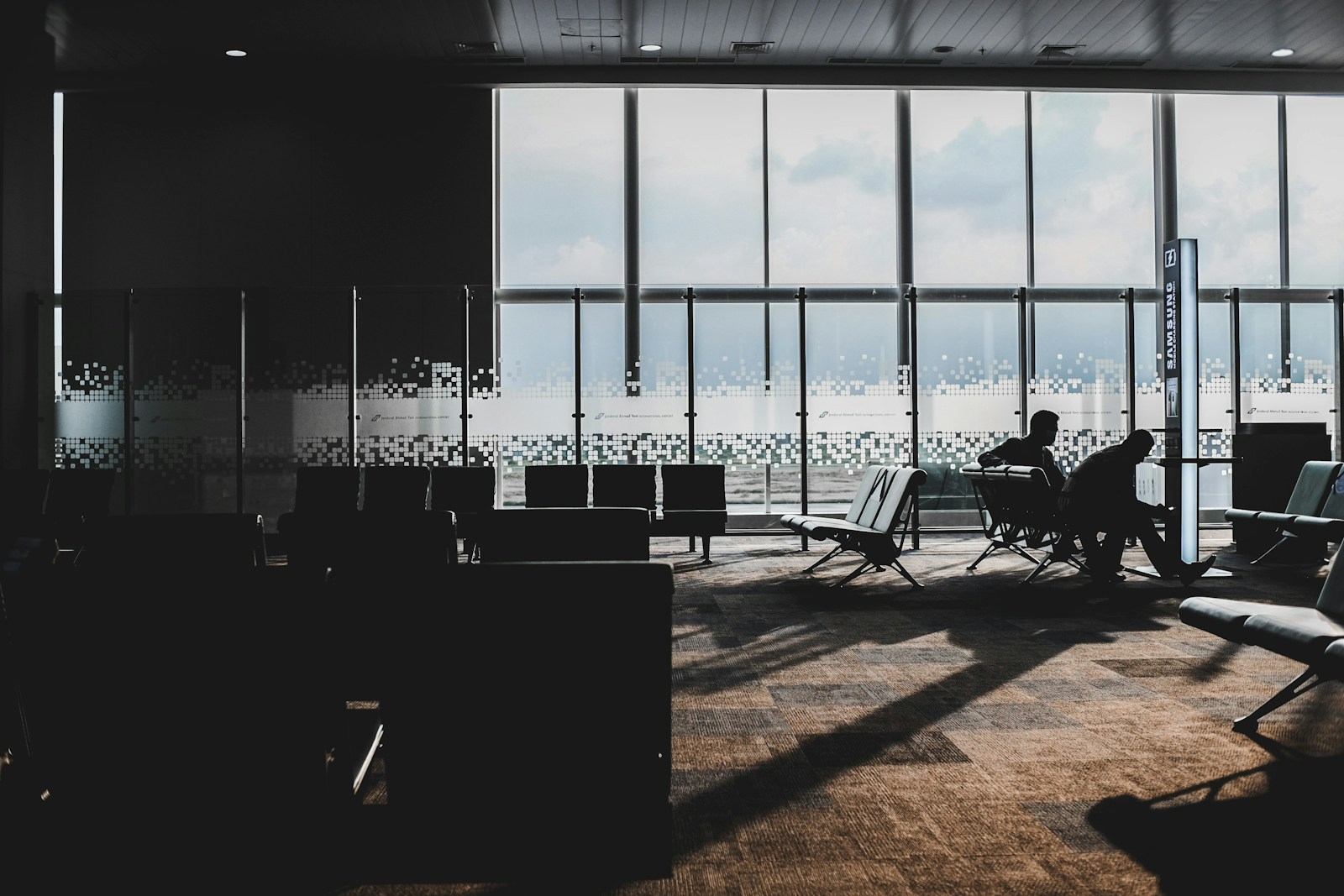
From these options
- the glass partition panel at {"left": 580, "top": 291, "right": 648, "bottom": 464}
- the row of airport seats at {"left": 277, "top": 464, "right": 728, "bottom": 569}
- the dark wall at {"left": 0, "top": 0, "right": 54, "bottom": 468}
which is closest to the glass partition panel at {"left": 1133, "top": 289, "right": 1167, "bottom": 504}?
the row of airport seats at {"left": 277, "top": 464, "right": 728, "bottom": 569}

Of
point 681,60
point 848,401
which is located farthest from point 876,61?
point 848,401

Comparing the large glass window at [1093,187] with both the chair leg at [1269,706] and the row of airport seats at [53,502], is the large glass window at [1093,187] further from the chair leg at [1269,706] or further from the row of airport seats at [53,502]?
the row of airport seats at [53,502]

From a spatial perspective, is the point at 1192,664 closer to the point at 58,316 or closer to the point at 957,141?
the point at 957,141

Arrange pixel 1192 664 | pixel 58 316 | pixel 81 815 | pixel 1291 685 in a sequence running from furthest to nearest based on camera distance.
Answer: pixel 58 316, pixel 1192 664, pixel 1291 685, pixel 81 815

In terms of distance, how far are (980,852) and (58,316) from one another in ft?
33.7

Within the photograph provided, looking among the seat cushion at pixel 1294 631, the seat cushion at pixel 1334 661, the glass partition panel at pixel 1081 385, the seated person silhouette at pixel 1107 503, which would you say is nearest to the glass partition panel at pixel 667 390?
the glass partition panel at pixel 1081 385

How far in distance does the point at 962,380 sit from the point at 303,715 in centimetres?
899

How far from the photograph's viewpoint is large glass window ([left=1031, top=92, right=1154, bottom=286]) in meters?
10.8

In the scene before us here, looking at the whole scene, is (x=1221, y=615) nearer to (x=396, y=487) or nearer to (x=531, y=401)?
(x=396, y=487)

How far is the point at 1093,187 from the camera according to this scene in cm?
1087

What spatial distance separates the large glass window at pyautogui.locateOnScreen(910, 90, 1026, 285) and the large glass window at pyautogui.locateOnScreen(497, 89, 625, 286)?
11.6 feet

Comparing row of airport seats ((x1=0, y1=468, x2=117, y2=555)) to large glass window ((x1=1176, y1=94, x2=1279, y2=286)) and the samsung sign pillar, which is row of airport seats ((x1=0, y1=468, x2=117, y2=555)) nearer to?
the samsung sign pillar

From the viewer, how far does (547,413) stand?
965 cm

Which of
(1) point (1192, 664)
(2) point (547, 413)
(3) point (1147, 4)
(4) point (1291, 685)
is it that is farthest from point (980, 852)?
(3) point (1147, 4)
